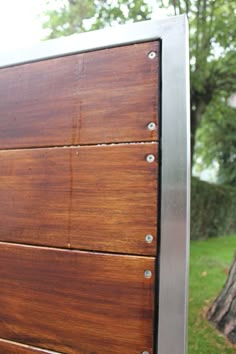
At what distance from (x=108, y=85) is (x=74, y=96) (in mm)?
116

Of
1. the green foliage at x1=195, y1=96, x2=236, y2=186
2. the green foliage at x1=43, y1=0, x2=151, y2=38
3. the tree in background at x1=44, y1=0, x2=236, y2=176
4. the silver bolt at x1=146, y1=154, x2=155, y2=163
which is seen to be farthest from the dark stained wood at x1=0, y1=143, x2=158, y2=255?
the green foliage at x1=195, y1=96, x2=236, y2=186

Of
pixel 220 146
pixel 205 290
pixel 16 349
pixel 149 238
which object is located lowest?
pixel 205 290

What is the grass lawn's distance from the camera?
1807 mm

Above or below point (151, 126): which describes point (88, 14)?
above

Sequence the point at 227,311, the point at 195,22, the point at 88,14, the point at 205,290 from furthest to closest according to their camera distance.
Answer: the point at 195,22 < the point at 88,14 < the point at 205,290 < the point at 227,311

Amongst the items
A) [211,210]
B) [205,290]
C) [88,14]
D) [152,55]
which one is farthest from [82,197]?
A: [211,210]

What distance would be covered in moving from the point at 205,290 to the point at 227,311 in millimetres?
900

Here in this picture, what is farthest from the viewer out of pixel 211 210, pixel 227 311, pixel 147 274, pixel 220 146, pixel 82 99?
pixel 220 146

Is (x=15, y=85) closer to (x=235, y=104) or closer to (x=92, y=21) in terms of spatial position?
(x=92, y=21)

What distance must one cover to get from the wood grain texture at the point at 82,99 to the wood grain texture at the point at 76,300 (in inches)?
13.6

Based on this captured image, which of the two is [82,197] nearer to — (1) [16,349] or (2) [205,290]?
(1) [16,349]

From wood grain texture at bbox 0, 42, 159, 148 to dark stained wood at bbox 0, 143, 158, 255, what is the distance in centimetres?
4

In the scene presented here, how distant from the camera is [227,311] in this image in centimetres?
192

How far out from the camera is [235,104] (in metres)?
7.69
